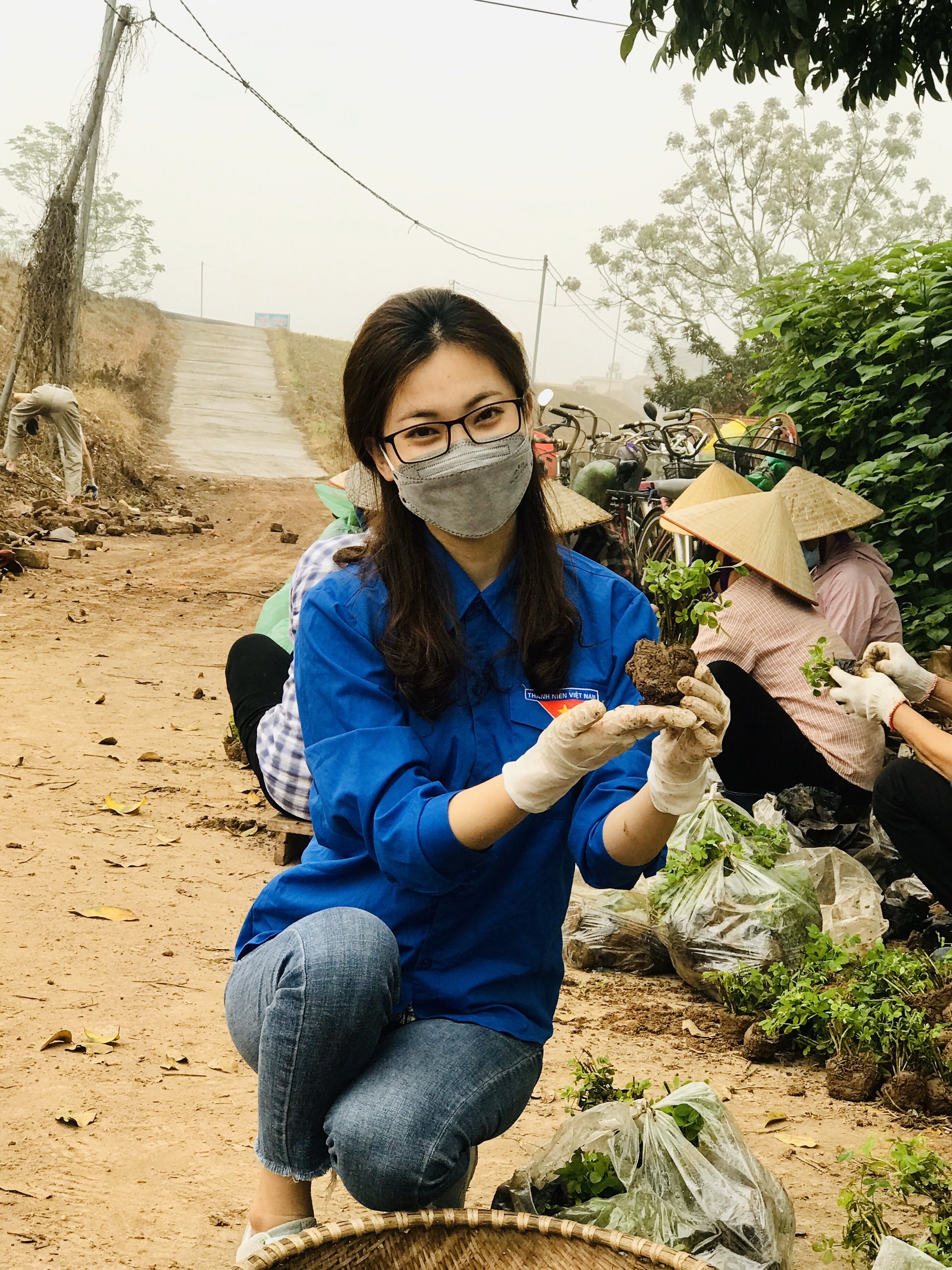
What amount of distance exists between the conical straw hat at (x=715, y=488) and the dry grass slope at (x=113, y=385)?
10082mm

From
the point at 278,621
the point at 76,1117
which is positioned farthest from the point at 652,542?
the point at 76,1117

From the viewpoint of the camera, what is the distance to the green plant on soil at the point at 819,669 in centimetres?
369

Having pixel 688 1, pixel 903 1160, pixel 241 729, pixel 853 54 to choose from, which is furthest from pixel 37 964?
pixel 853 54

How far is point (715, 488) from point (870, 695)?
1.79 m

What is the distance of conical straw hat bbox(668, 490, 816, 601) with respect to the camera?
13.8ft

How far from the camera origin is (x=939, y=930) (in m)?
3.91

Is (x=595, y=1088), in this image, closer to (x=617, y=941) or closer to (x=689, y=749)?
(x=689, y=749)

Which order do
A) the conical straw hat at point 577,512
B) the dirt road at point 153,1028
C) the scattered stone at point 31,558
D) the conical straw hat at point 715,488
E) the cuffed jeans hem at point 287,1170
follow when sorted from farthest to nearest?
1. the scattered stone at point 31,558
2. the conical straw hat at point 577,512
3. the conical straw hat at point 715,488
4. the dirt road at point 153,1028
5. the cuffed jeans hem at point 287,1170

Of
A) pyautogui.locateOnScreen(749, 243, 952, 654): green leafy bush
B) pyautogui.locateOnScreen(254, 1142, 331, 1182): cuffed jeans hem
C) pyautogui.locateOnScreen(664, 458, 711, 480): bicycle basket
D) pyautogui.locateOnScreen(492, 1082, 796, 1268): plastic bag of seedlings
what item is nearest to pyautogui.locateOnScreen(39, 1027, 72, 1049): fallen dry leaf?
pyautogui.locateOnScreen(254, 1142, 331, 1182): cuffed jeans hem

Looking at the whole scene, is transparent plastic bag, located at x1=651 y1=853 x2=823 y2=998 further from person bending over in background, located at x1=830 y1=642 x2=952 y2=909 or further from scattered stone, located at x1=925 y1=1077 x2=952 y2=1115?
scattered stone, located at x1=925 y1=1077 x2=952 y2=1115

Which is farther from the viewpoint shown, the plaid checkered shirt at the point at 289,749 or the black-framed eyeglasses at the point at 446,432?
the plaid checkered shirt at the point at 289,749

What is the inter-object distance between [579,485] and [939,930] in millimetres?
6416

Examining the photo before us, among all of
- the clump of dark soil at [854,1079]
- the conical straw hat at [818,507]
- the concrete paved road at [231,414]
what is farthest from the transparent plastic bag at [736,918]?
the concrete paved road at [231,414]

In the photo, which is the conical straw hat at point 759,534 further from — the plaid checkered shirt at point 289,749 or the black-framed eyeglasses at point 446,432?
the black-framed eyeglasses at point 446,432
